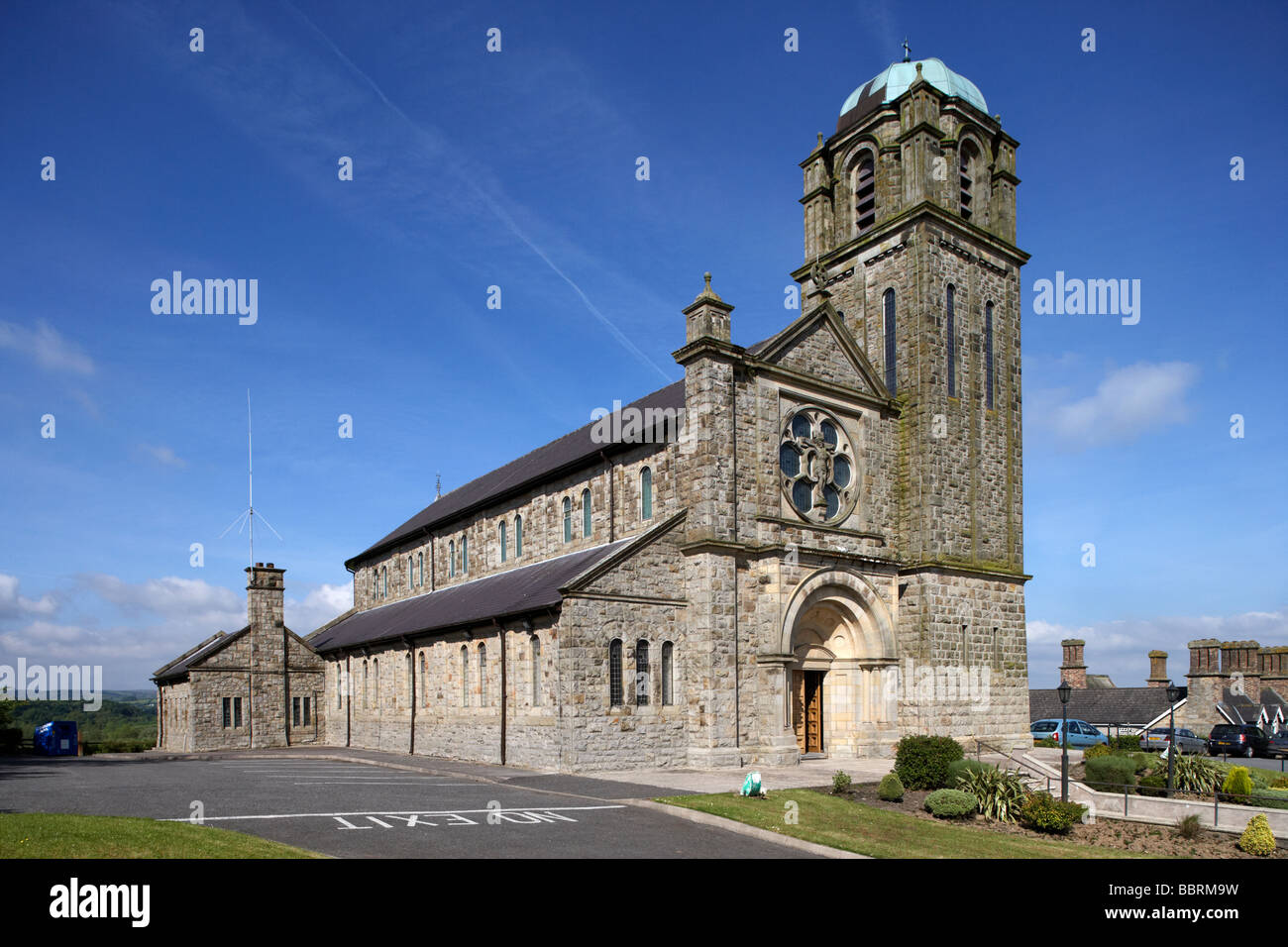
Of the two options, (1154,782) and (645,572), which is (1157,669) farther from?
(645,572)

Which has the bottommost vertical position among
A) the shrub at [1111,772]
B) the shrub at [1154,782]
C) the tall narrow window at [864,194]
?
the shrub at [1154,782]

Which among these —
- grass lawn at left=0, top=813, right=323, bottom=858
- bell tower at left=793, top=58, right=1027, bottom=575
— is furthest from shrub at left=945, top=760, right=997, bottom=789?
grass lawn at left=0, top=813, right=323, bottom=858

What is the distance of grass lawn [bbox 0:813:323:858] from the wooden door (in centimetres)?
1926

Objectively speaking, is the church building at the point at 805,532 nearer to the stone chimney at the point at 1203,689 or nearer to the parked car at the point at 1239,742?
the parked car at the point at 1239,742

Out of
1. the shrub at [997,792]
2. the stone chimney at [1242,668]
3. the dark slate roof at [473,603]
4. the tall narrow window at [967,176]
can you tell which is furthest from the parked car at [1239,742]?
the dark slate roof at [473,603]

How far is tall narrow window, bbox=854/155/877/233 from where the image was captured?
35.9 metres

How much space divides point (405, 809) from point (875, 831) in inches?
354

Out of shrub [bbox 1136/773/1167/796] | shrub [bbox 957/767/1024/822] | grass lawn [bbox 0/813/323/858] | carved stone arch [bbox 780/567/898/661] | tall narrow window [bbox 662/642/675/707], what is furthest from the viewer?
carved stone arch [bbox 780/567/898/661]

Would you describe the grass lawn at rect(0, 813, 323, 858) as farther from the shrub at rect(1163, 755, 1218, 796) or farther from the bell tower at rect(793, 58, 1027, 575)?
the bell tower at rect(793, 58, 1027, 575)

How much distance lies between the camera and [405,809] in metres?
17.8

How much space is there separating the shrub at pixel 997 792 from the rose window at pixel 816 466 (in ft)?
33.6

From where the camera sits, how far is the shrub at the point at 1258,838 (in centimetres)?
1730
